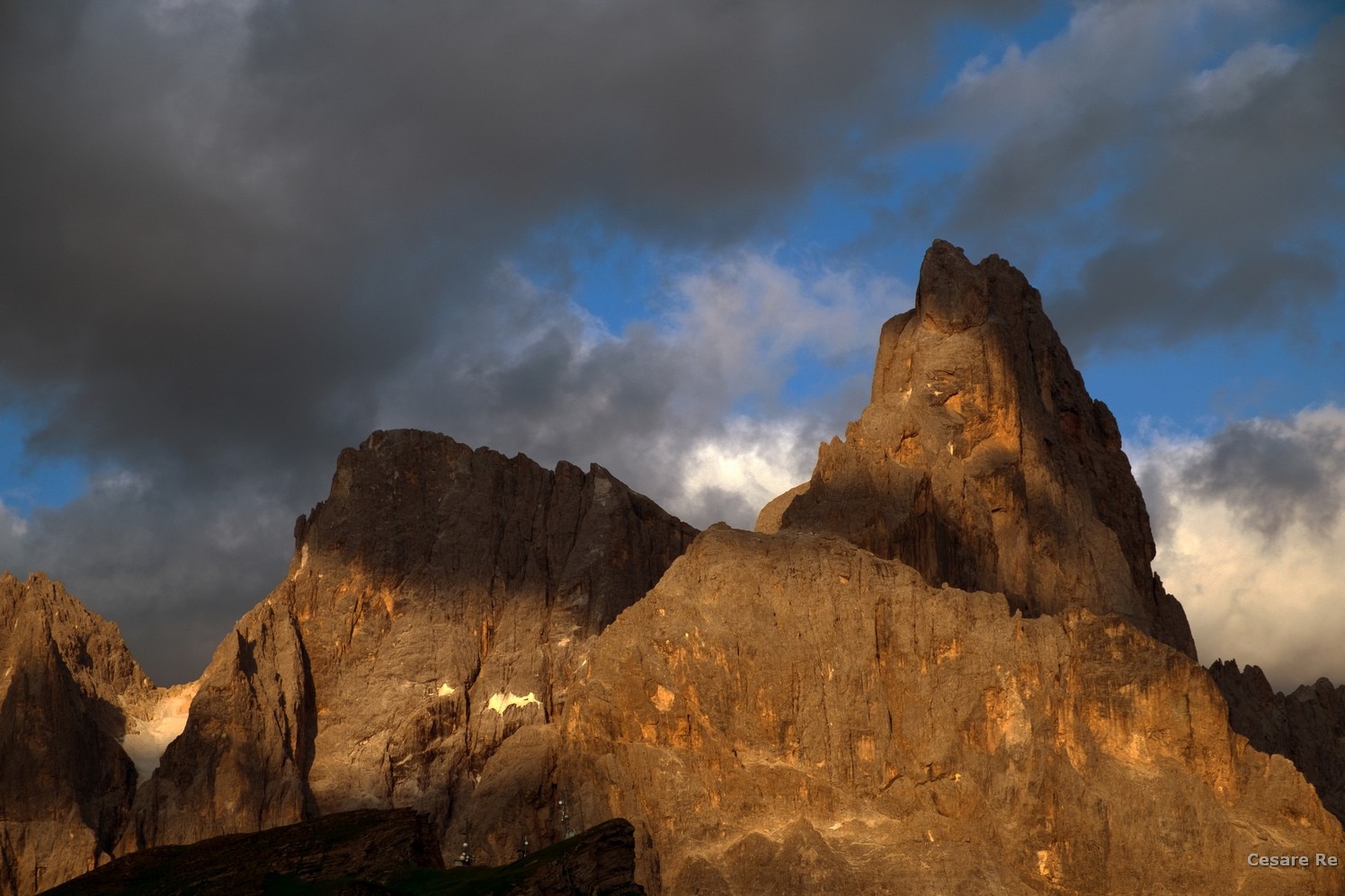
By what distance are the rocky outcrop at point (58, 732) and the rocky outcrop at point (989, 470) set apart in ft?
156

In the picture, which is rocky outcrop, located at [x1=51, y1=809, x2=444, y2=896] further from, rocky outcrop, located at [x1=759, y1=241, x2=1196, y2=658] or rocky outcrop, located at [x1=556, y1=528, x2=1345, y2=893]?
rocky outcrop, located at [x1=759, y1=241, x2=1196, y2=658]

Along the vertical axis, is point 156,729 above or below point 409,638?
below

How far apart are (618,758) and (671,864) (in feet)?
31.3

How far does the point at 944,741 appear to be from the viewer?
5207 inches

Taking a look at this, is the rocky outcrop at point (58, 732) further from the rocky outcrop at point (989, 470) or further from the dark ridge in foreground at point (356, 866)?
the rocky outcrop at point (989, 470)

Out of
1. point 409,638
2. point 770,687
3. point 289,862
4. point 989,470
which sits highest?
point 989,470

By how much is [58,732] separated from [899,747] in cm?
5340

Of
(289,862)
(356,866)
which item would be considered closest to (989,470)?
(356,866)

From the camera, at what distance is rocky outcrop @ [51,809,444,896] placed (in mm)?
96500

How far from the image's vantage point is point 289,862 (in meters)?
99.1

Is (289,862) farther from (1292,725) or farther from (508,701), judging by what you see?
(1292,725)

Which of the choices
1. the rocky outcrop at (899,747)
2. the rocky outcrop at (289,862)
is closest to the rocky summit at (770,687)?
the rocky outcrop at (899,747)

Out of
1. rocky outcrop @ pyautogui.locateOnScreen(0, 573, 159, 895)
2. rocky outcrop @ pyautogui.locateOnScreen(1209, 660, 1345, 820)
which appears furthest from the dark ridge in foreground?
rocky outcrop @ pyautogui.locateOnScreen(1209, 660, 1345, 820)

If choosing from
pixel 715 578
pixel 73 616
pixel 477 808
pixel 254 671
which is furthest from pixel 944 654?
pixel 73 616
